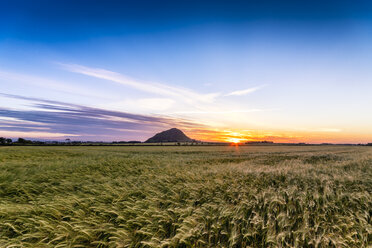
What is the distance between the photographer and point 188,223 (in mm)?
4008

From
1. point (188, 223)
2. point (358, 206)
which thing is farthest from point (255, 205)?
point (358, 206)

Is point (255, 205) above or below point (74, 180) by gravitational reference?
above

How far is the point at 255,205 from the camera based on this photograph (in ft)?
15.9

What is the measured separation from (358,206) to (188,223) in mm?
4698

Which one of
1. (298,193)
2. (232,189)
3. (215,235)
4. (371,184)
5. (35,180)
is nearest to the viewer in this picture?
(215,235)

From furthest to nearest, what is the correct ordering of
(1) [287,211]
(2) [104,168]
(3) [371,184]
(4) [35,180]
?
(2) [104,168] < (4) [35,180] < (3) [371,184] < (1) [287,211]

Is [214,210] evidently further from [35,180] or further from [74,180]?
[35,180]

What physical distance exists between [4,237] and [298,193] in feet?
24.6

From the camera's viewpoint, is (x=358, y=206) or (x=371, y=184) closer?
(x=358, y=206)

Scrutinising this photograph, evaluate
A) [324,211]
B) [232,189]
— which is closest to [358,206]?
[324,211]

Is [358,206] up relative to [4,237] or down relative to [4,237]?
up

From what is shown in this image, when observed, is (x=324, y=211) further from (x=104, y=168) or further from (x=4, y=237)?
(x=104, y=168)

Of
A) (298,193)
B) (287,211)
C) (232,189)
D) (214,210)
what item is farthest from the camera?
(232,189)

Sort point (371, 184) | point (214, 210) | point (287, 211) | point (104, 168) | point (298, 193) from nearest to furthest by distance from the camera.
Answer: point (287, 211), point (214, 210), point (298, 193), point (371, 184), point (104, 168)
